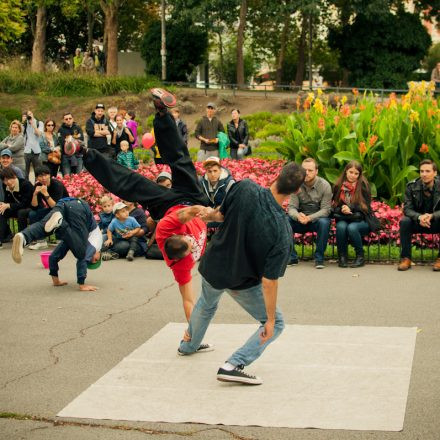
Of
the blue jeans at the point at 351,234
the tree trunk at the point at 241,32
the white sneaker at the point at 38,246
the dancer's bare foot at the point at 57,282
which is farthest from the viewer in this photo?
the tree trunk at the point at 241,32

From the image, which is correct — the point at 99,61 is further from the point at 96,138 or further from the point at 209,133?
the point at 96,138

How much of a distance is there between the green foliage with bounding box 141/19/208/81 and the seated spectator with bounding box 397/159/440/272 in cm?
3158

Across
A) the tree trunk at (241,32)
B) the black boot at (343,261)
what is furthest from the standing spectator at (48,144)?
the tree trunk at (241,32)

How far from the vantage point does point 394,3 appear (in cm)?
4106

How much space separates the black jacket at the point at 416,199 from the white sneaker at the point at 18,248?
4.88m

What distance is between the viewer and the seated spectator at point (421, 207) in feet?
41.2

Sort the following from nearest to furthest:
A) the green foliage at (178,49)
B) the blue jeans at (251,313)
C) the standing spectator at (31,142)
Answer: the blue jeans at (251,313), the standing spectator at (31,142), the green foliage at (178,49)

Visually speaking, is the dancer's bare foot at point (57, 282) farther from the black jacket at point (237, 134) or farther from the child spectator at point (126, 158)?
the black jacket at point (237, 134)

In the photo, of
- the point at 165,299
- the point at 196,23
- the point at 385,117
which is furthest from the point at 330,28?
the point at 165,299

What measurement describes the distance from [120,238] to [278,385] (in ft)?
22.3

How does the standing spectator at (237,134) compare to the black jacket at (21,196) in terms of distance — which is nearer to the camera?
the black jacket at (21,196)

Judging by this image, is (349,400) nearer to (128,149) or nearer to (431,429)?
(431,429)

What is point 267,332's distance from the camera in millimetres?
7316

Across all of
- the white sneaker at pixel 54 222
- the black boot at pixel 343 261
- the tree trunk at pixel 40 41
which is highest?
the tree trunk at pixel 40 41
